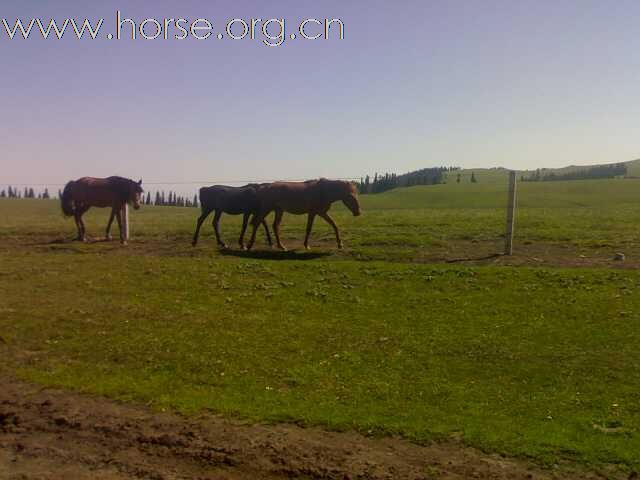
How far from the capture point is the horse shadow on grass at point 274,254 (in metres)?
15.9

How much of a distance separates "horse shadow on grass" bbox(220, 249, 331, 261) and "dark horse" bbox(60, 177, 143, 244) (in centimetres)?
484

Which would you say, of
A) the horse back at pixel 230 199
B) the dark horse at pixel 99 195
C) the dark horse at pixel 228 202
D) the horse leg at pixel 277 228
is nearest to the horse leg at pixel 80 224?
the dark horse at pixel 99 195

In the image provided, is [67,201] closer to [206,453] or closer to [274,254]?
[274,254]

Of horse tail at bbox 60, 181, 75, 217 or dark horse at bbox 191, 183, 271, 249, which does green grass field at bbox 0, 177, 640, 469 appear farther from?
horse tail at bbox 60, 181, 75, 217

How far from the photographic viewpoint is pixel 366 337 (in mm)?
8930

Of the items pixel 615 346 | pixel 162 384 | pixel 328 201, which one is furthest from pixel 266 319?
pixel 328 201

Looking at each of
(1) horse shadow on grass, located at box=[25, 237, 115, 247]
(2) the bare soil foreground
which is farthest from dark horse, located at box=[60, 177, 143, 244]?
(2) the bare soil foreground

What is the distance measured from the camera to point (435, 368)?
7.61 meters

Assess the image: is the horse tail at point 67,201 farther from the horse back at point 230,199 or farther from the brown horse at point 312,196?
the brown horse at point 312,196

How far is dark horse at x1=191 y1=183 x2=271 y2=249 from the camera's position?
18797 millimetres

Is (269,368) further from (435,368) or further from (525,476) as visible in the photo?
(525,476)

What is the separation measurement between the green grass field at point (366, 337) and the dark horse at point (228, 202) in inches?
88.5

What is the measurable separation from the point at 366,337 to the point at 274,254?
803 centimetres

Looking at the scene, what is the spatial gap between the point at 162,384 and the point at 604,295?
25.0 ft
